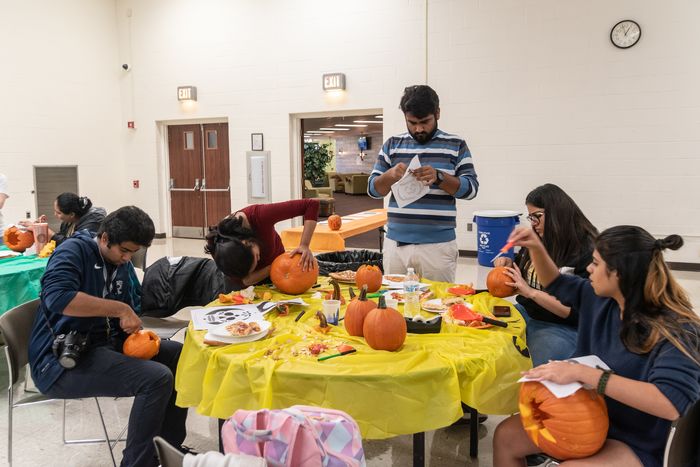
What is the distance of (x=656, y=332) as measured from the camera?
1.45 m

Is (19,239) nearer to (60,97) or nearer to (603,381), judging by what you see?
(603,381)

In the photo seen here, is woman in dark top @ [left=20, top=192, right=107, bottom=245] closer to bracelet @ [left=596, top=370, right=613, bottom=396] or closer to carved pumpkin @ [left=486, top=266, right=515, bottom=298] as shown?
carved pumpkin @ [left=486, top=266, right=515, bottom=298]

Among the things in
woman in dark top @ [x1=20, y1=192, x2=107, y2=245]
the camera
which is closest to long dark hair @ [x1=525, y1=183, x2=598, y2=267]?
the camera

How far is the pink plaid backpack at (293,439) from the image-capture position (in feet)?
3.34

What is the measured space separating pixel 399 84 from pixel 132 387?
6.18 metres

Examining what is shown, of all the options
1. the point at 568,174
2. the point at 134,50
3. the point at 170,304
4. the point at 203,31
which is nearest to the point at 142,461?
the point at 170,304

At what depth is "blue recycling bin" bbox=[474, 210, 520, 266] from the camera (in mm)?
6102

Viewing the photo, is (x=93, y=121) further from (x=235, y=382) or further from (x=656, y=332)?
(x=656, y=332)

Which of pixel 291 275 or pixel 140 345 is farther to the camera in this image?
pixel 291 275

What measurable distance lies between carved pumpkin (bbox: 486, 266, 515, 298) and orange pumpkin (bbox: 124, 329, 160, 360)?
153cm

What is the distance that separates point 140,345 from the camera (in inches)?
84.8

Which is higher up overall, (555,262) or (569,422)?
(555,262)

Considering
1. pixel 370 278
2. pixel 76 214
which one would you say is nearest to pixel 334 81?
pixel 76 214

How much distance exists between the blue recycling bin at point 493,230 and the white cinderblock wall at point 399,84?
88 centimetres
